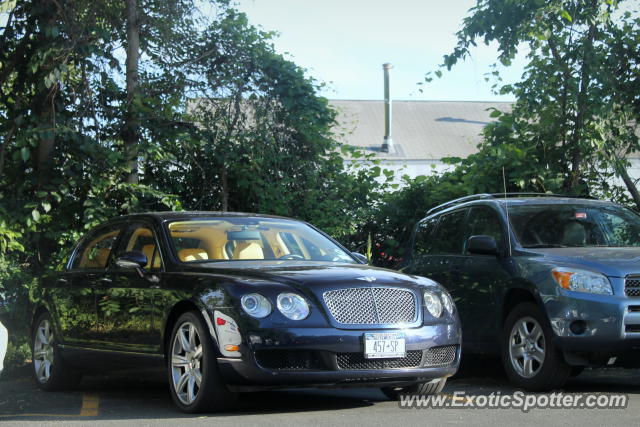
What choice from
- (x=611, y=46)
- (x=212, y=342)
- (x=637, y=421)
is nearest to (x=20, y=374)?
(x=212, y=342)

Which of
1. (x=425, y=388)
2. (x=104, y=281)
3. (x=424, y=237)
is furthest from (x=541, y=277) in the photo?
(x=104, y=281)

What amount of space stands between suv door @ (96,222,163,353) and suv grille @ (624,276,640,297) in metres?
3.82

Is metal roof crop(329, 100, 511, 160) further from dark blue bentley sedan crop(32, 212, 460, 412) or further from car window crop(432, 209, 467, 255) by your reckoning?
dark blue bentley sedan crop(32, 212, 460, 412)

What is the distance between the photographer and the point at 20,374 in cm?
1206

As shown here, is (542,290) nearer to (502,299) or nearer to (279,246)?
(502,299)

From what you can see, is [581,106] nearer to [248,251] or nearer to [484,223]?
[484,223]

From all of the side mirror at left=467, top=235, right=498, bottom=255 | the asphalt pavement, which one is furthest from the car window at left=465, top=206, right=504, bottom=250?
the asphalt pavement

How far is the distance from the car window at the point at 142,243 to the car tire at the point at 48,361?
1294mm

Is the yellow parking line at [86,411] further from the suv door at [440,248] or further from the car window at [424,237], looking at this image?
the car window at [424,237]

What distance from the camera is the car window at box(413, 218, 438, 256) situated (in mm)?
11591

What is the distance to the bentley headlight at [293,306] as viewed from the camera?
7.25 metres

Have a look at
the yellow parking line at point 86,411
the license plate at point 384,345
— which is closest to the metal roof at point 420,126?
the yellow parking line at point 86,411

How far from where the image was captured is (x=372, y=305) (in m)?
7.55

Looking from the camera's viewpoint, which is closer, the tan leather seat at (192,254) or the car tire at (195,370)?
the car tire at (195,370)
